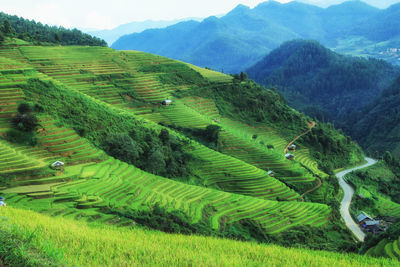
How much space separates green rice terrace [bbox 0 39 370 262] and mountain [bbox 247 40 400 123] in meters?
66.6

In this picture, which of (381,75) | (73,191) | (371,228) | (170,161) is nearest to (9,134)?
(73,191)

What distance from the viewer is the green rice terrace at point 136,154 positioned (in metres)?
18.8

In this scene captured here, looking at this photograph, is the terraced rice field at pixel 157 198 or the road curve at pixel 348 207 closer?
the terraced rice field at pixel 157 198

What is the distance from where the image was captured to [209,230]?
1753 centimetres

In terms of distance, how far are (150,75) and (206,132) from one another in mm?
20150

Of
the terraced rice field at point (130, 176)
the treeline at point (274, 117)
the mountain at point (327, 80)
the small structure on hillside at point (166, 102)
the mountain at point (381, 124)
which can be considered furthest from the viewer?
the mountain at point (327, 80)

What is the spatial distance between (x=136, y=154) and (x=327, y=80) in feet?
449

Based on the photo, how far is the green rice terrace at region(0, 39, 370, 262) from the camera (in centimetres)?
1878

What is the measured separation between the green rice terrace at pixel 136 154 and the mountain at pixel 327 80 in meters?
66.6

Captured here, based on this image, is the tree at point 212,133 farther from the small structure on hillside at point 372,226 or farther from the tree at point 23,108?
the tree at point 23,108

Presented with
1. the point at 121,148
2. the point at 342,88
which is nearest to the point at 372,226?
the point at 121,148

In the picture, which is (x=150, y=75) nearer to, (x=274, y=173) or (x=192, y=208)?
(x=274, y=173)

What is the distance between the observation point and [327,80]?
144 meters

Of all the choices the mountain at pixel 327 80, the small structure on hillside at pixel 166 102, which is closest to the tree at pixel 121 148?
the small structure on hillside at pixel 166 102
